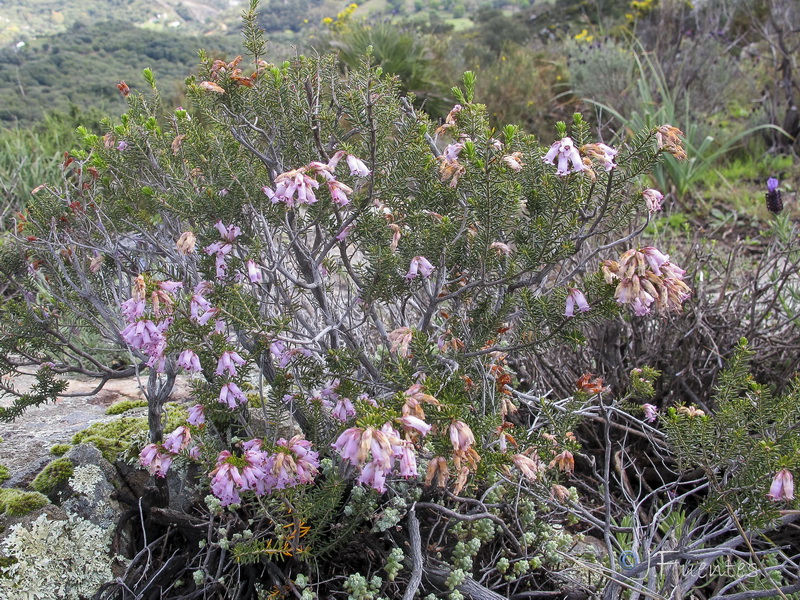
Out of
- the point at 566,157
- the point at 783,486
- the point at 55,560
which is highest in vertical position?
the point at 566,157

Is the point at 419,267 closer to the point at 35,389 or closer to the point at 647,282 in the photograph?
the point at 647,282

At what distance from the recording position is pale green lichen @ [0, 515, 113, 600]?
5.69ft

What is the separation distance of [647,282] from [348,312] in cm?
93

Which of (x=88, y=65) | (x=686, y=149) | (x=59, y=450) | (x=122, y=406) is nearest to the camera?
(x=59, y=450)

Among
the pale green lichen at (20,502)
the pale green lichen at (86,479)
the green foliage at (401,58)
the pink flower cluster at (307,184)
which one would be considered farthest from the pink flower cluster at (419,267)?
the green foliage at (401,58)

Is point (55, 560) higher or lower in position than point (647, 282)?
lower

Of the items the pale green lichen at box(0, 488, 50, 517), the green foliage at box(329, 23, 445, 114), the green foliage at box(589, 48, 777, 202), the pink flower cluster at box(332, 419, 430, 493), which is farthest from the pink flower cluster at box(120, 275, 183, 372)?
the green foliage at box(329, 23, 445, 114)

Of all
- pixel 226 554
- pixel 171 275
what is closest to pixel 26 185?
pixel 171 275

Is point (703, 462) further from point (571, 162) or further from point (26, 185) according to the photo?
point (26, 185)

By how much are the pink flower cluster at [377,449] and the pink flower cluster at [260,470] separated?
0.26 meters

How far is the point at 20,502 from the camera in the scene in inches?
73.9

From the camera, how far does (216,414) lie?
1763 mm

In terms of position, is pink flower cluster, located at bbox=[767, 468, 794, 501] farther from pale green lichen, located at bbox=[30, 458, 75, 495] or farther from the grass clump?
the grass clump

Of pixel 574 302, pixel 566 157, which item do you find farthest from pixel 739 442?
pixel 566 157
